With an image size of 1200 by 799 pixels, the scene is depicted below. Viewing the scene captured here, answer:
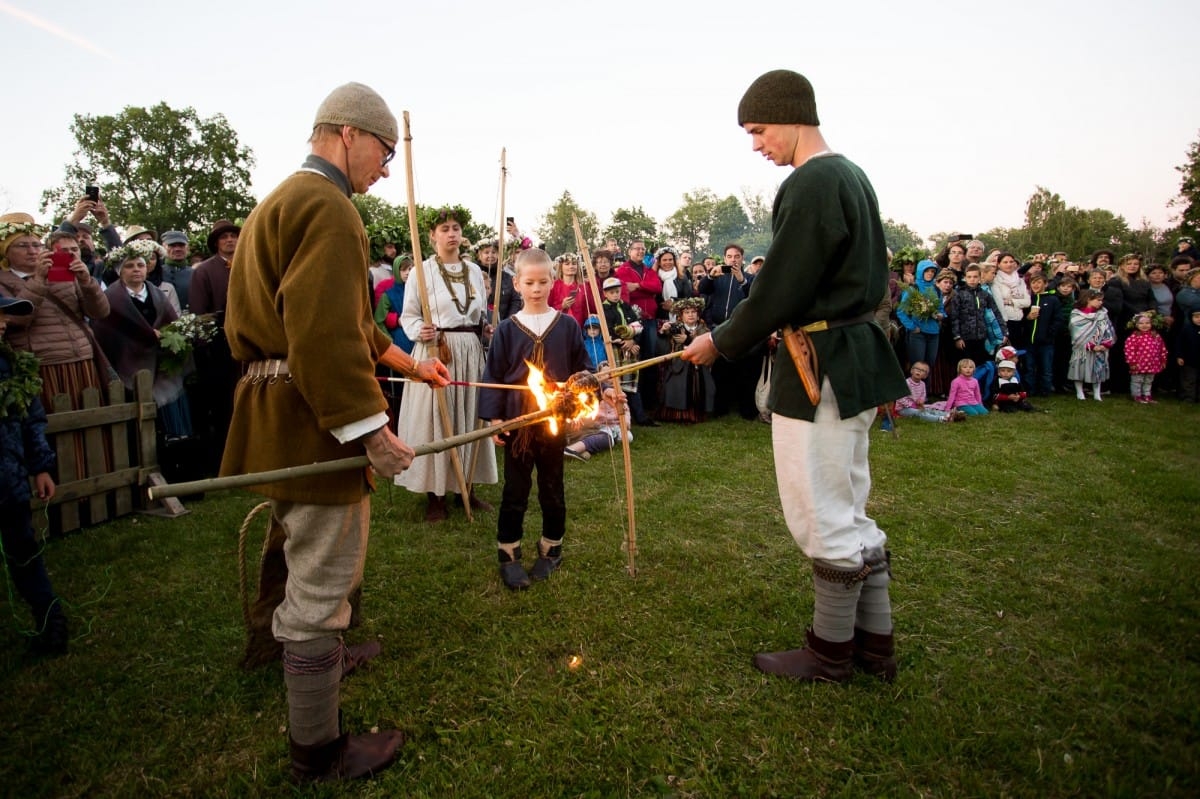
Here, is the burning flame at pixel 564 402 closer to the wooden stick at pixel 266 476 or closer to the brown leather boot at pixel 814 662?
the wooden stick at pixel 266 476

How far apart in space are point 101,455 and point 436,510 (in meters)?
2.78

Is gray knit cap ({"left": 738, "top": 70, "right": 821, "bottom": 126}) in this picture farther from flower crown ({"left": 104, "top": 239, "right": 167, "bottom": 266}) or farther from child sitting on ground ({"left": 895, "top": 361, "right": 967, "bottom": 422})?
child sitting on ground ({"left": 895, "top": 361, "right": 967, "bottom": 422})

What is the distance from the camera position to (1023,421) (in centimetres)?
855

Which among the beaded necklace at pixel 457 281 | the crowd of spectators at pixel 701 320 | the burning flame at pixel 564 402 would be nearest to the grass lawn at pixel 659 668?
the burning flame at pixel 564 402

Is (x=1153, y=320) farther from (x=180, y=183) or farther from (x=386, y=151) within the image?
(x=180, y=183)

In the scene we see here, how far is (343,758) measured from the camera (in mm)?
2350

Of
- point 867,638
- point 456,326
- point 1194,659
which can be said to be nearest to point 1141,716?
point 1194,659

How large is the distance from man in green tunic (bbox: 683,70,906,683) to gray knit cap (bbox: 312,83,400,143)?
156cm

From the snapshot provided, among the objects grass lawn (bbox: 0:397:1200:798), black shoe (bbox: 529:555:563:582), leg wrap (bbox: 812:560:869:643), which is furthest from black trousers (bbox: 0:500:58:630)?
leg wrap (bbox: 812:560:869:643)

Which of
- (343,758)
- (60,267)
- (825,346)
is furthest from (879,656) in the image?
(60,267)

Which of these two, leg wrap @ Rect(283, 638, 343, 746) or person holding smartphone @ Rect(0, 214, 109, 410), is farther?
person holding smartphone @ Rect(0, 214, 109, 410)

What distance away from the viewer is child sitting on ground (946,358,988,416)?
9.14 metres

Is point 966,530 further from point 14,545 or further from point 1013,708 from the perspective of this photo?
point 14,545

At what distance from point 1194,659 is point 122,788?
4.74 meters
